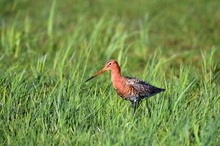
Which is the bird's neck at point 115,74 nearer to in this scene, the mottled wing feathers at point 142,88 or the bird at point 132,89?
the bird at point 132,89

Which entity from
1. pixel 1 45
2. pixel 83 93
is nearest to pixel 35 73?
pixel 83 93

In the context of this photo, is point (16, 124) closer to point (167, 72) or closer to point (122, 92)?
point (122, 92)

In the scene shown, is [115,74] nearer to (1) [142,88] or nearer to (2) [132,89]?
(2) [132,89]

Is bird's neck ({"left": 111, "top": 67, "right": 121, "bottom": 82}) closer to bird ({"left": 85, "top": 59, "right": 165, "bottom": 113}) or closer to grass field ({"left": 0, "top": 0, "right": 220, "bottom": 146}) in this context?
bird ({"left": 85, "top": 59, "right": 165, "bottom": 113})

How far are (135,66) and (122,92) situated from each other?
242 cm

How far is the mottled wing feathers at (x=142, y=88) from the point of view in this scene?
6.60 meters

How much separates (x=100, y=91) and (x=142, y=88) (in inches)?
17.2

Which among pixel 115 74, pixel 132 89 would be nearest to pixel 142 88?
pixel 132 89

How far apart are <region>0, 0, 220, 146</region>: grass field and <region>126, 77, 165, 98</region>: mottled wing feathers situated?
9 centimetres

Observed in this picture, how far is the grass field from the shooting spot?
217 inches

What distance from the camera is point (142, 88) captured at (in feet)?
21.8

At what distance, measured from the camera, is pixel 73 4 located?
12.5 metres

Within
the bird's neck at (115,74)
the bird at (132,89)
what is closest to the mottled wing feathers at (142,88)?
the bird at (132,89)

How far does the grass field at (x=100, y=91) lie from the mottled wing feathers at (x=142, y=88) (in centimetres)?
9
